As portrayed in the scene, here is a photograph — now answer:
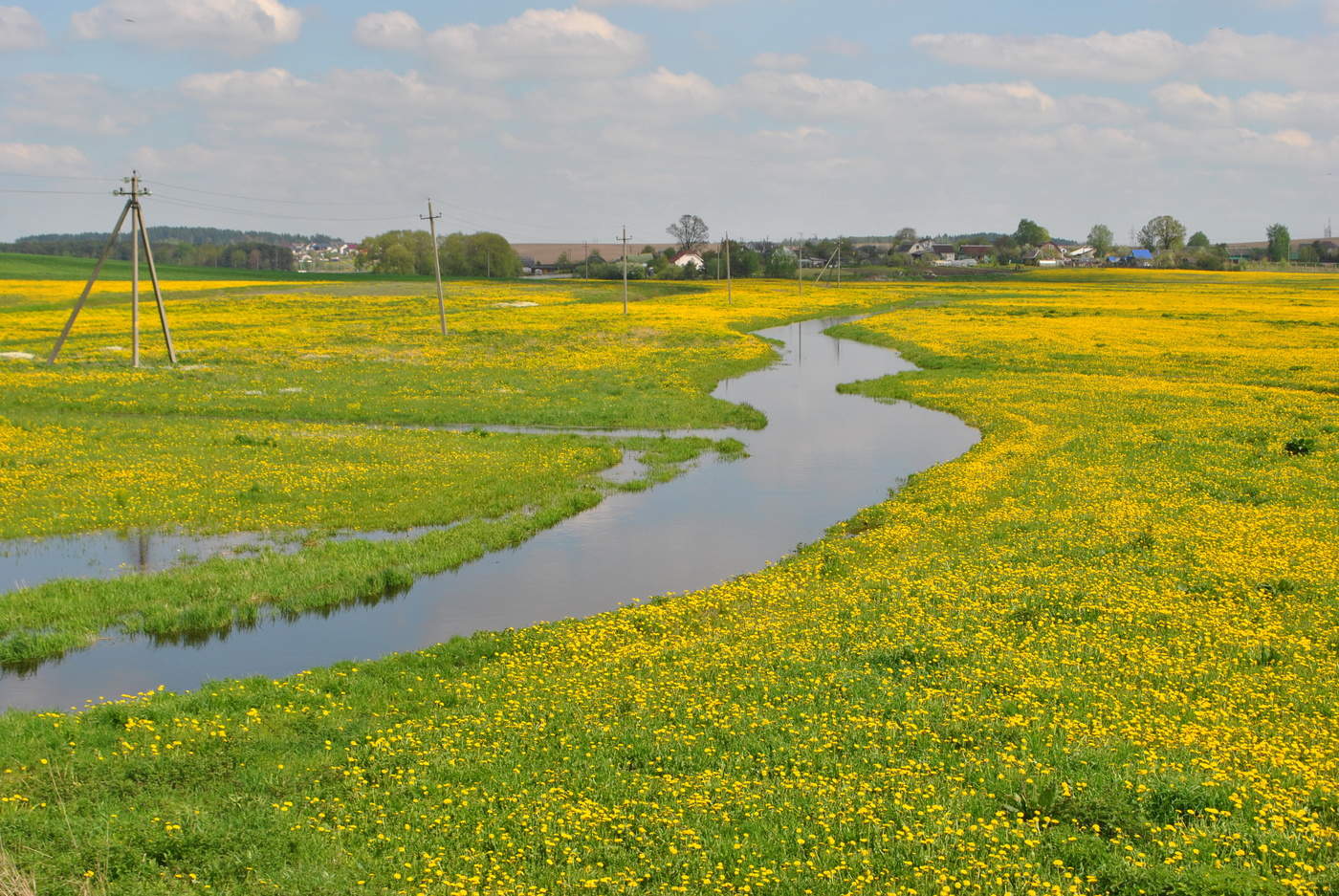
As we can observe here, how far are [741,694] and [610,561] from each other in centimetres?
783

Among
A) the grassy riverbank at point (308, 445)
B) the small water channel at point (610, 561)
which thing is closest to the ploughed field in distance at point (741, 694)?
the grassy riverbank at point (308, 445)

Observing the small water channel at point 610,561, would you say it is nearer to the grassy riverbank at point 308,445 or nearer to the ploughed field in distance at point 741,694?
the grassy riverbank at point 308,445

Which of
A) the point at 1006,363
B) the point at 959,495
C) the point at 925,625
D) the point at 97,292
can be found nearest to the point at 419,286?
the point at 97,292

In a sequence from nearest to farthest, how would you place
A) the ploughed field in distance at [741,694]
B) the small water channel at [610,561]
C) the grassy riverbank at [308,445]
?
the ploughed field in distance at [741,694], the small water channel at [610,561], the grassy riverbank at [308,445]

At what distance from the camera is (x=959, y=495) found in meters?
23.1

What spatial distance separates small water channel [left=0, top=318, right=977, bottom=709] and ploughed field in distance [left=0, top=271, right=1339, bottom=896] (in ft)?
2.68

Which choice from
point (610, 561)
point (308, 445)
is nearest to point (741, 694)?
point (610, 561)

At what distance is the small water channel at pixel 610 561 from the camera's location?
47.3ft

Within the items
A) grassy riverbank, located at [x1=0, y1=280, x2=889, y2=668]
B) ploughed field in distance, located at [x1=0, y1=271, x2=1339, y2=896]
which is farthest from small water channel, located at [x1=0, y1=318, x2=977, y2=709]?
ploughed field in distance, located at [x1=0, y1=271, x2=1339, y2=896]

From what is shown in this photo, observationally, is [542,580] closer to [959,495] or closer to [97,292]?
[959,495]

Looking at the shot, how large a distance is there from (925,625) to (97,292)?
97.7 m

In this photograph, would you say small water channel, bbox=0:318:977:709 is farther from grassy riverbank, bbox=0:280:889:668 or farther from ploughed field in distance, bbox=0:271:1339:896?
ploughed field in distance, bbox=0:271:1339:896

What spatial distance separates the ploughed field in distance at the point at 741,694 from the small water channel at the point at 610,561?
0.82 metres

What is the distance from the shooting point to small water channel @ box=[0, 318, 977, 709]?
14.4m
